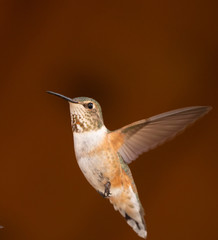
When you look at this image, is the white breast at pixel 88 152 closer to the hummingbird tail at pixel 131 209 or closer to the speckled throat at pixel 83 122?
the speckled throat at pixel 83 122

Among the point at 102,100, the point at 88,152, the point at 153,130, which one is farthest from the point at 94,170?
the point at 102,100

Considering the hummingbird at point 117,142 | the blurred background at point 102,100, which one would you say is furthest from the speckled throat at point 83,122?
the blurred background at point 102,100

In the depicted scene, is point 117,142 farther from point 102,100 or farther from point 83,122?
point 102,100

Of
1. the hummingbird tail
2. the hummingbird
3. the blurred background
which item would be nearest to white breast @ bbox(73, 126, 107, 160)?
the hummingbird

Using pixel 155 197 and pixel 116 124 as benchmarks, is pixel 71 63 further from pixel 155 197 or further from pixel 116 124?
pixel 155 197

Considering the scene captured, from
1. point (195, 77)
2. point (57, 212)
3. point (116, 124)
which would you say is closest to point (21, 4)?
point (116, 124)

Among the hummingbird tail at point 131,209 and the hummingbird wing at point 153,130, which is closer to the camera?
the hummingbird wing at point 153,130
